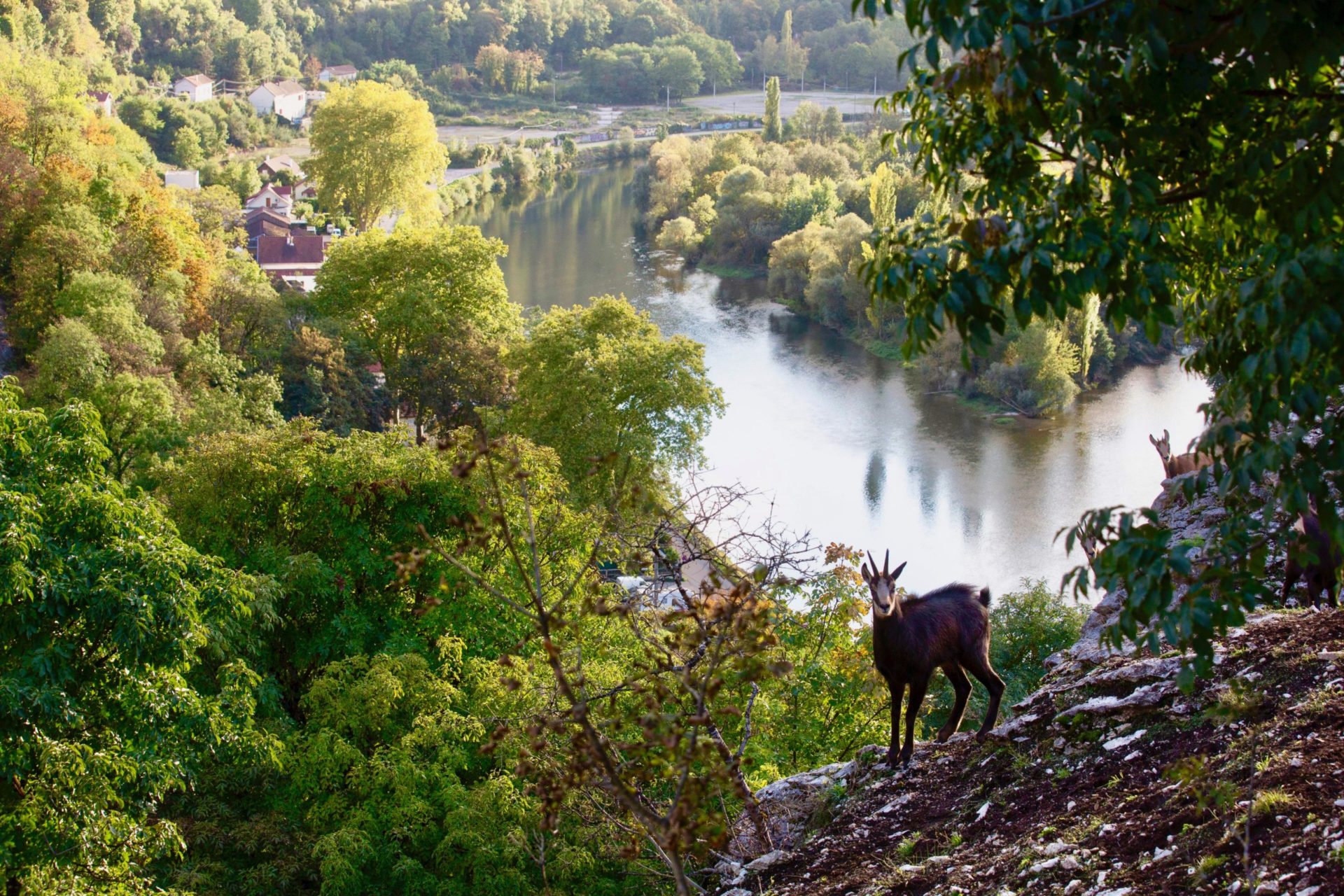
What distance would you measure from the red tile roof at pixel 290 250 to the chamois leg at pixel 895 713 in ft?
130

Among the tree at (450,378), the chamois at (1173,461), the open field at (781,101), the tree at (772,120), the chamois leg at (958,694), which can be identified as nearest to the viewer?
the chamois leg at (958,694)

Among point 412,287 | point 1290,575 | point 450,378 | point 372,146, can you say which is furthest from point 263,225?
point 1290,575

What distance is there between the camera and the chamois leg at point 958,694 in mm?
8227

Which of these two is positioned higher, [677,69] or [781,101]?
[677,69]

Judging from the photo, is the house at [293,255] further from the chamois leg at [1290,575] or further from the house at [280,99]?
the house at [280,99]

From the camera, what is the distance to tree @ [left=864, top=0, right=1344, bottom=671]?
3895 mm

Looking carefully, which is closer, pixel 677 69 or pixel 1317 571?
pixel 1317 571

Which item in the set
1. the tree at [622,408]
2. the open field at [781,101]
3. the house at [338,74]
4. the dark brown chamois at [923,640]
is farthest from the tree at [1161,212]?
the house at [338,74]

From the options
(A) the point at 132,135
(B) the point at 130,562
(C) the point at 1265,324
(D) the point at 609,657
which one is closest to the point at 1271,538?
(C) the point at 1265,324

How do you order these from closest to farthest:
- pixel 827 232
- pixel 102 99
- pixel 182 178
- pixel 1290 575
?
pixel 1290 575
pixel 827 232
pixel 182 178
pixel 102 99

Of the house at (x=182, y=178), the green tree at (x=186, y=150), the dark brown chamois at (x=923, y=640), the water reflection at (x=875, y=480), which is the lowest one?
the water reflection at (x=875, y=480)

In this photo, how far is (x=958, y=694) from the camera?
8406mm

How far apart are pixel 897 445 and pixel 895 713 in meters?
25.7

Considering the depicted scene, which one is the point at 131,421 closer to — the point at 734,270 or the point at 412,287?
the point at 412,287
